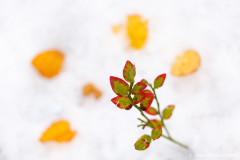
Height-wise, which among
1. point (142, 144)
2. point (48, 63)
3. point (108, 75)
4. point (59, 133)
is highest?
point (48, 63)

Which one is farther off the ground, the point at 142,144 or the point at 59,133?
the point at 59,133

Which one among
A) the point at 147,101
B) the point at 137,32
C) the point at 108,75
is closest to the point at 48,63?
the point at 108,75

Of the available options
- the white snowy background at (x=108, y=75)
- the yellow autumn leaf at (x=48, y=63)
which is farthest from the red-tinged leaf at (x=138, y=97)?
the yellow autumn leaf at (x=48, y=63)

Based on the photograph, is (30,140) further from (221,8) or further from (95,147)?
(221,8)

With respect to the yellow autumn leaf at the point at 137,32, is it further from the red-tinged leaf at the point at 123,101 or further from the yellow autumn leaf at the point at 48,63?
the red-tinged leaf at the point at 123,101

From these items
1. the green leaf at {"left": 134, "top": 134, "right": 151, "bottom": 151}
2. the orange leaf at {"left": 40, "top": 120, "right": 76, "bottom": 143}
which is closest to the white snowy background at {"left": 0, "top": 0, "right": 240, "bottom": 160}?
the orange leaf at {"left": 40, "top": 120, "right": 76, "bottom": 143}

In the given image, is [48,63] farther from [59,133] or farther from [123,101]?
[123,101]

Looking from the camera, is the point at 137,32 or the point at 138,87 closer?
the point at 138,87

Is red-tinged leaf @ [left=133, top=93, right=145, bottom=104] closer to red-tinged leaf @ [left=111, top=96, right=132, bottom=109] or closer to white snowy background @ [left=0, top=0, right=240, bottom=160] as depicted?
red-tinged leaf @ [left=111, top=96, right=132, bottom=109]
